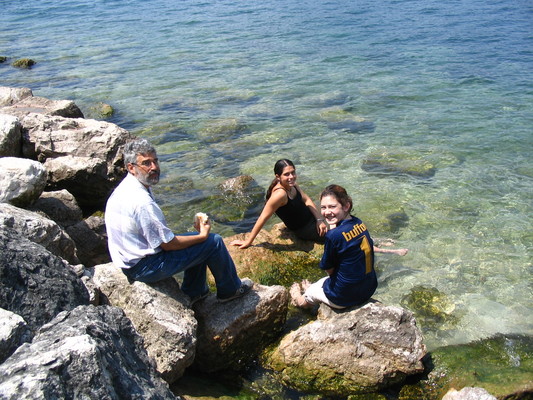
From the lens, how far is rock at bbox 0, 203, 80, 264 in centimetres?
606

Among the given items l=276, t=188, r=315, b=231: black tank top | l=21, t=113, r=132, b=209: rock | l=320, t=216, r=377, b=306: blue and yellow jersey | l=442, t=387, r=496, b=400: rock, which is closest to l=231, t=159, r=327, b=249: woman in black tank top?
l=276, t=188, r=315, b=231: black tank top

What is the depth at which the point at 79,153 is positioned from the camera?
10500mm

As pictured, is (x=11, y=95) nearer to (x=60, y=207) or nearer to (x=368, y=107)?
(x=60, y=207)

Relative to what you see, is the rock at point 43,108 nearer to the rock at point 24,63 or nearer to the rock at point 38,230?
the rock at point 38,230

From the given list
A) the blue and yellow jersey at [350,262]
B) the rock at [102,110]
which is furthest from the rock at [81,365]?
the rock at [102,110]

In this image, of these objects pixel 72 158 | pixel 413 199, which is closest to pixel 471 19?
pixel 413 199

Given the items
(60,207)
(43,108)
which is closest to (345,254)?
(60,207)

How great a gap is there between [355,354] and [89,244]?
15.9 ft

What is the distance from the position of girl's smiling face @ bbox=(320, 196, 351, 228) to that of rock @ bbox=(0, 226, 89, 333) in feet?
9.44

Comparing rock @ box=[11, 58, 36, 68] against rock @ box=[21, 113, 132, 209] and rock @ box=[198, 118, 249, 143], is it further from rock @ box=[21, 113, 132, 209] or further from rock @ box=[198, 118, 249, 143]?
rock @ box=[21, 113, 132, 209]

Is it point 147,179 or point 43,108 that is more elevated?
point 147,179

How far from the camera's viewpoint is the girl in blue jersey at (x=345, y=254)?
622 cm

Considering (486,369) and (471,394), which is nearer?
(471,394)

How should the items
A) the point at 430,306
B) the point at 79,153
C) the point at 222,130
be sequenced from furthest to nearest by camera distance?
the point at 222,130 < the point at 79,153 < the point at 430,306
